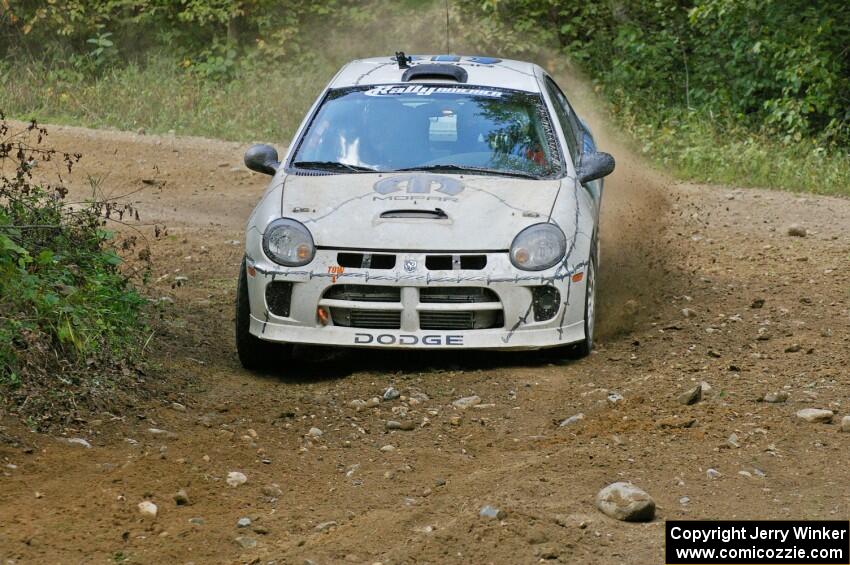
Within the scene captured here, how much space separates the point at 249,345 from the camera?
7066 mm

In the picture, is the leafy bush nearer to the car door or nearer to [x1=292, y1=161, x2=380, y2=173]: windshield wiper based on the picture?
[x1=292, y1=161, x2=380, y2=173]: windshield wiper

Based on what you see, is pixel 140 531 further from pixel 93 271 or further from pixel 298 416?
pixel 93 271

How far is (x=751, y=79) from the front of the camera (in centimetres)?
1598

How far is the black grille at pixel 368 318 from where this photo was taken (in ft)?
22.2

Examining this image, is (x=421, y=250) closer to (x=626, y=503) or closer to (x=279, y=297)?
(x=279, y=297)

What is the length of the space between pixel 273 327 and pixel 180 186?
6.93m

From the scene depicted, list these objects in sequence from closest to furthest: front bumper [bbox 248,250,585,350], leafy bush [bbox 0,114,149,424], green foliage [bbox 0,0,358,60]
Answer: leafy bush [bbox 0,114,149,424]
front bumper [bbox 248,250,585,350]
green foliage [bbox 0,0,358,60]

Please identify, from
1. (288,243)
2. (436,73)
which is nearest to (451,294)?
(288,243)

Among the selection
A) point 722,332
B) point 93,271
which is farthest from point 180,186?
point 722,332

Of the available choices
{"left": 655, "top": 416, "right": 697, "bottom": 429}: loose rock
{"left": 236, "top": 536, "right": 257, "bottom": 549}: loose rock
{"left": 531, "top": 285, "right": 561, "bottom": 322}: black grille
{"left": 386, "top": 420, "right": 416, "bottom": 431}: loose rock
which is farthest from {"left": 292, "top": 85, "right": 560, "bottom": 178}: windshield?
{"left": 236, "top": 536, "right": 257, "bottom": 549}: loose rock

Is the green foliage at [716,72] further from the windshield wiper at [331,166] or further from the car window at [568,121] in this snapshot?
the windshield wiper at [331,166]

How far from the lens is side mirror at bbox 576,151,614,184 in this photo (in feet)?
25.1

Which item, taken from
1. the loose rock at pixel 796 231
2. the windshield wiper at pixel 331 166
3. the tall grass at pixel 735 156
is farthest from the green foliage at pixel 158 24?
the windshield wiper at pixel 331 166

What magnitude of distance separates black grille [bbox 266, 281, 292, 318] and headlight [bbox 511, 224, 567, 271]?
46.3 inches
